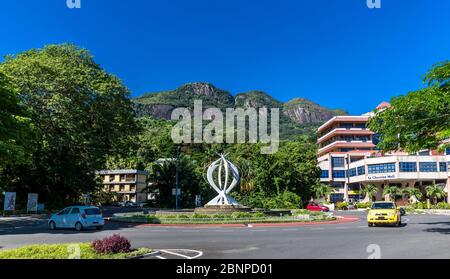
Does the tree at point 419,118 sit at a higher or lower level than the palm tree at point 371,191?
higher

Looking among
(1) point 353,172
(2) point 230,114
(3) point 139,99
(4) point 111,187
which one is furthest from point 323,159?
(3) point 139,99

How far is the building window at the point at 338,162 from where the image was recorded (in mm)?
101594

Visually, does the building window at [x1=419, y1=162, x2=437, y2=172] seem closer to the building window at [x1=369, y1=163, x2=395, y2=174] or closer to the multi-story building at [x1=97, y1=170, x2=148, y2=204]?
the building window at [x1=369, y1=163, x2=395, y2=174]

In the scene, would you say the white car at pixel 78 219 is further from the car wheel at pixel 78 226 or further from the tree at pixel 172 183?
the tree at pixel 172 183

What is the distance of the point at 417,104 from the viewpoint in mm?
19859

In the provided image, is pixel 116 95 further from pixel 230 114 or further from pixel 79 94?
pixel 230 114

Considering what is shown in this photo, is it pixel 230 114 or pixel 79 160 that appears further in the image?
pixel 230 114

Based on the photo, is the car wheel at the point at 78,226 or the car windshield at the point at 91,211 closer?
the car wheel at the point at 78,226

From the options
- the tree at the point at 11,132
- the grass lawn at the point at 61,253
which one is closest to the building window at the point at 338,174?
the tree at the point at 11,132

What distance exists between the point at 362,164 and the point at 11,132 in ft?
253

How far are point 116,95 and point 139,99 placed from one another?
503ft

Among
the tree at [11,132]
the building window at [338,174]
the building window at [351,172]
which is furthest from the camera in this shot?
the building window at [338,174]

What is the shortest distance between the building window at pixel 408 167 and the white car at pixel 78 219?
69.6 meters
